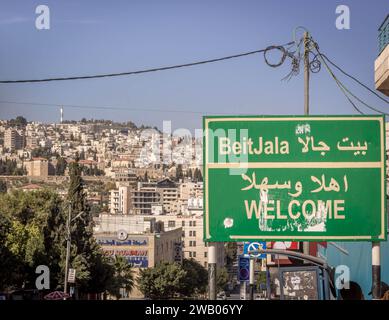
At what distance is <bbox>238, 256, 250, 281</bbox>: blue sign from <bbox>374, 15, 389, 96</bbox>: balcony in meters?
11.7

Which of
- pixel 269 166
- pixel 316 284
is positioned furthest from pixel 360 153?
pixel 316 284

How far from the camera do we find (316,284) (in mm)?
12836

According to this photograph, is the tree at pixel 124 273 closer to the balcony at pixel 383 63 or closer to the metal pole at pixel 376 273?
the balcony at pixel 383 63

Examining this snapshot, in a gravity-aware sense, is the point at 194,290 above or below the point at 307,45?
below

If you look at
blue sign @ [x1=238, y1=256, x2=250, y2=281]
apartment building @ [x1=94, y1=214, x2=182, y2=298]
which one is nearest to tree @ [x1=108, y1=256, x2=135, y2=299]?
apartment building @ [x1=94, y1=214, x2=182, y2=298]

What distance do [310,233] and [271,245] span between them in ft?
50.2

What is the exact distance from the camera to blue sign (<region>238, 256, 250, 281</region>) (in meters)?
26.0

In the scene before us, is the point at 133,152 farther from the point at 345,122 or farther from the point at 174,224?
the point at 345,122

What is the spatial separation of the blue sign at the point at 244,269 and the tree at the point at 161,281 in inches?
1658

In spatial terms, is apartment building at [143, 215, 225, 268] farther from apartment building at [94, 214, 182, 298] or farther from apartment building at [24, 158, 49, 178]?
apartment building at [24, 158, 49, 178]

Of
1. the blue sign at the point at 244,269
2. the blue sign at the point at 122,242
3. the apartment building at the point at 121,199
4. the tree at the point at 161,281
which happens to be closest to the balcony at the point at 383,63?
the blue sign at the point at 244,269

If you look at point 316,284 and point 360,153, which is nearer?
point 360,153

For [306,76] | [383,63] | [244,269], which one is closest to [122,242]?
[244,269]
